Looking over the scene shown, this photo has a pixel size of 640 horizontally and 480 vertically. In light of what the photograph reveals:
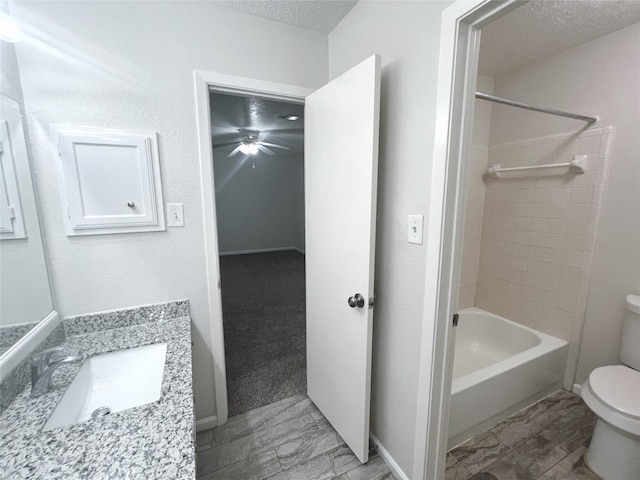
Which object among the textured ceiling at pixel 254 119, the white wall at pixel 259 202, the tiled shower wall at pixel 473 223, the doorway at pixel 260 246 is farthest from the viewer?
the white wall at pixel 259 202

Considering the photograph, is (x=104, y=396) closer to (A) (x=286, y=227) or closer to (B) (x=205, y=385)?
(B) (x=205, y=385)

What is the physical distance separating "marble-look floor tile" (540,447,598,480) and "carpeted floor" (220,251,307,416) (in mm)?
1458

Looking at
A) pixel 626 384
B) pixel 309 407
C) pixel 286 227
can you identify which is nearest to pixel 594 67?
pixel 626 384

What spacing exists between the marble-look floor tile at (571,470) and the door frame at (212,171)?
71.3 inches

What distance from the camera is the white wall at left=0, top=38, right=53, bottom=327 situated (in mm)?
1022

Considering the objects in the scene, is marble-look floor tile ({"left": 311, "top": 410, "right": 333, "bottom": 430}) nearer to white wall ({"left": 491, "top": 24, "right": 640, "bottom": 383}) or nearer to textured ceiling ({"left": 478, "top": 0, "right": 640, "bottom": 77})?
white wall ({"left": 491, "top": 24, "right": 640, "bottom": 383})

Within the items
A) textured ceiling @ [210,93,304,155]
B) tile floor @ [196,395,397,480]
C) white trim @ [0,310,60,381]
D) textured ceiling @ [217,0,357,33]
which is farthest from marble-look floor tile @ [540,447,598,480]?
textured ceiling @ [210,93,304,155]

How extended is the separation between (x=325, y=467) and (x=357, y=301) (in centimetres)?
91

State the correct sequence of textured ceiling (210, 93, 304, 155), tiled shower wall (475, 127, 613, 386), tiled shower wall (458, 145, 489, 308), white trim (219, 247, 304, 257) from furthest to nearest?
1. white trim (219, 247, 304, 257)
2. textured ceiling (210, 93, 304, 155)
3. tiled shower wall (458, 145, 489, 308)
4. tiled shower wall (475, 127, 613, 386)

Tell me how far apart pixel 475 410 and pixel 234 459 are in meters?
1.39

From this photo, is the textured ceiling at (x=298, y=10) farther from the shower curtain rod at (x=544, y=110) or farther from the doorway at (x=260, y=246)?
the shower curtain rod at (x=544, y=110)

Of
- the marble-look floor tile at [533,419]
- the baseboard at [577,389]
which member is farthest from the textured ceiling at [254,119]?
the baseboard at [577,389]

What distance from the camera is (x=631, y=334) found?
1.71m

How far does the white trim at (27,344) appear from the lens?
924 mm
